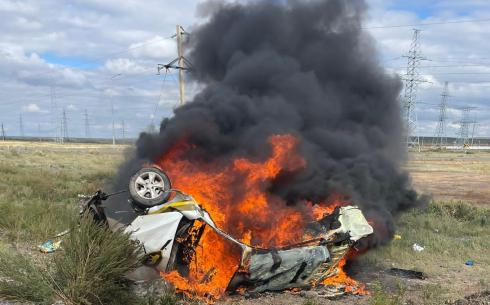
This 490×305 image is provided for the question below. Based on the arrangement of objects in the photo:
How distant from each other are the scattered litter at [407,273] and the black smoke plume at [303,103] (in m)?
0.68

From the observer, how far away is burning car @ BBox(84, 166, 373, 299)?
6727 millimetres

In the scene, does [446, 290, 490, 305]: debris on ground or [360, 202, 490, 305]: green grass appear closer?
[446, 290, 490, 305]: debris on ground

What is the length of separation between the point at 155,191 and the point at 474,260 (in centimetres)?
771

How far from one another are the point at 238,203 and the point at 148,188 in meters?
1.88

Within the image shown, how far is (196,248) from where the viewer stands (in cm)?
708

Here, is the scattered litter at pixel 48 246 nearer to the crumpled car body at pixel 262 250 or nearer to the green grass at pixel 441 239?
the crumpled car body at pixel 262 250

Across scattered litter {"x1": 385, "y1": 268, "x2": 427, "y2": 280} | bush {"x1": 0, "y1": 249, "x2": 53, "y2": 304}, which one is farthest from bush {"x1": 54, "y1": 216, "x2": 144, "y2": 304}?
scattered litter {"x1": 385, "y1": 268, "x2": 427, "y2": 280}

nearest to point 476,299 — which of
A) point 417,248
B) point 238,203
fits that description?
point 238,203

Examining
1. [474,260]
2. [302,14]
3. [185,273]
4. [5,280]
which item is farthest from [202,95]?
[474,260]

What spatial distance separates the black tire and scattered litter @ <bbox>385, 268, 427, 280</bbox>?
5128 mm

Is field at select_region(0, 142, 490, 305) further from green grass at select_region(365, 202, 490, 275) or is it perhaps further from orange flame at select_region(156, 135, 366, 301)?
orange flame at select_region(156, 135, 366, 301)

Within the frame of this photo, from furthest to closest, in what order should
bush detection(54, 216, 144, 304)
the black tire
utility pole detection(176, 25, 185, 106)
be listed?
utility pole detection(176, 25, 185, 106)
the black tire
bush detection(54, 216, 144, 304)

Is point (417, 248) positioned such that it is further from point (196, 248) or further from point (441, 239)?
point (196, 248)

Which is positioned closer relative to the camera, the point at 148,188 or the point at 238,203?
the point at 148,188
